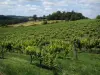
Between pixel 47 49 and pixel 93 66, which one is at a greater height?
pixel 47 49

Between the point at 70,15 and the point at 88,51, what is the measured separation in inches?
4116

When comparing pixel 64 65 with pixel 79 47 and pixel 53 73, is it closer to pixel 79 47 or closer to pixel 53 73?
pixel 53 73

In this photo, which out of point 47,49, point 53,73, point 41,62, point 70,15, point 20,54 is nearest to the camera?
point 53,73

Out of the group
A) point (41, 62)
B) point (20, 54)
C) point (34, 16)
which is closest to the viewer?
point (41, 62)

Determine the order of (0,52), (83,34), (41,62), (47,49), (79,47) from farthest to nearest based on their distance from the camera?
(83,34), (79,47), (0,52), (47,49), (41,62)

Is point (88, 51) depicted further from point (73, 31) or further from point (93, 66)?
point (73, 31)

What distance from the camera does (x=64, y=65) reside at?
3788 cm

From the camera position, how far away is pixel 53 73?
110 ft

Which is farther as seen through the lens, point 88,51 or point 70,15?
point 70,15

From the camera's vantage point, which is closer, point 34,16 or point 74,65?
point 74,65

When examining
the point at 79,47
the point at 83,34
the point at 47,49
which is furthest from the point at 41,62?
the point at 83,34

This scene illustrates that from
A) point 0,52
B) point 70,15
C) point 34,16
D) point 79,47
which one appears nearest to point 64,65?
point 0,52

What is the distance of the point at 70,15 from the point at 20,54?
11516 centimetres

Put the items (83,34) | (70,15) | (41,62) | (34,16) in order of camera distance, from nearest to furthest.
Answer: (41,62), (83,34), (70,15), (34,16)
